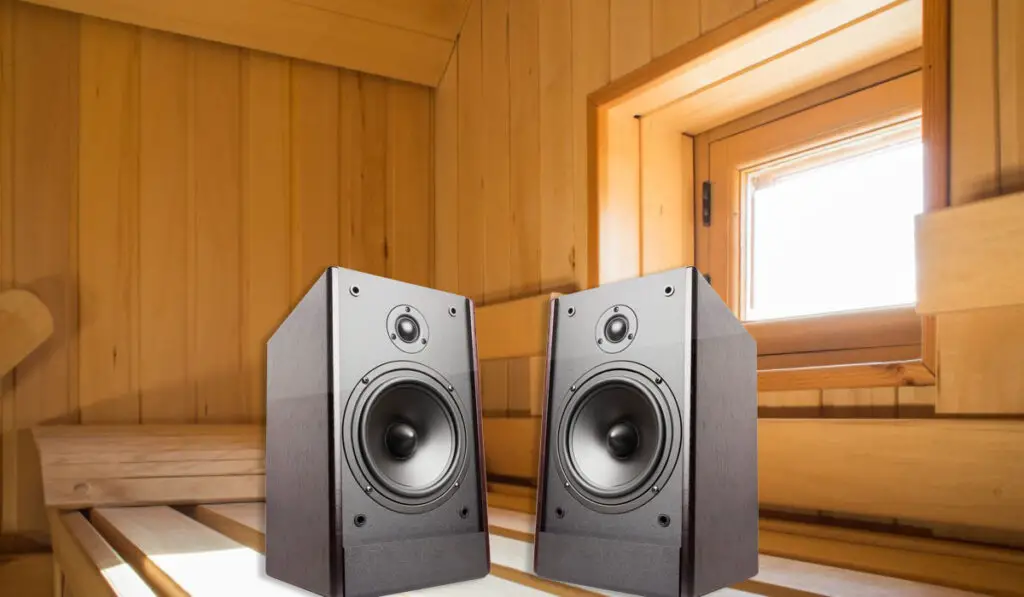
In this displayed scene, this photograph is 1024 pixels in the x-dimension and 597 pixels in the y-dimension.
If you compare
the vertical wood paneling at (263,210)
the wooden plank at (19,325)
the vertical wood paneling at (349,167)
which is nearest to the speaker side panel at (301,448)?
the wooden plank at (19,325)

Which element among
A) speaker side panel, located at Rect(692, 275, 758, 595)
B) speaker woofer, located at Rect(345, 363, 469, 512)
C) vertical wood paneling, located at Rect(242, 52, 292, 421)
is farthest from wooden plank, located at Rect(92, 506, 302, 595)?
vertical wood paneling, located at Rect(242, 52, 292, 421)

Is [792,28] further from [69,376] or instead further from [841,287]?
[69,376]

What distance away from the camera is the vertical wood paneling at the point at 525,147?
2.00m

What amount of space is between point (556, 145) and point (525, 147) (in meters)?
0.13

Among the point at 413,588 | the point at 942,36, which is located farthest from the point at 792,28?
the point at 413,588

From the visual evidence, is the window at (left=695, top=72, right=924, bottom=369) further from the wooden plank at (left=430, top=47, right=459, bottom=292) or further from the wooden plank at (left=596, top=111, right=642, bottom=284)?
the wooden plank at (left=430, top=47, right=459, bottom=292)

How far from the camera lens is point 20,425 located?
6.11 feet

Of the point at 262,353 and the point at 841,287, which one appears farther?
the point at 262,353

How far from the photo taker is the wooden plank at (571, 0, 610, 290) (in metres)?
1.80

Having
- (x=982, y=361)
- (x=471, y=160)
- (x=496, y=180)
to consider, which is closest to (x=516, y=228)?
(x=496, y=180)

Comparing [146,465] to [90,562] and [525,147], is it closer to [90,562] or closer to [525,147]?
[90,562]

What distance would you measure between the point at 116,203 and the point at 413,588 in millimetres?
1490

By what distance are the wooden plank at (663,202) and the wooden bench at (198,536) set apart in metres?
0.64

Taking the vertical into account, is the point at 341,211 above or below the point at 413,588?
above
